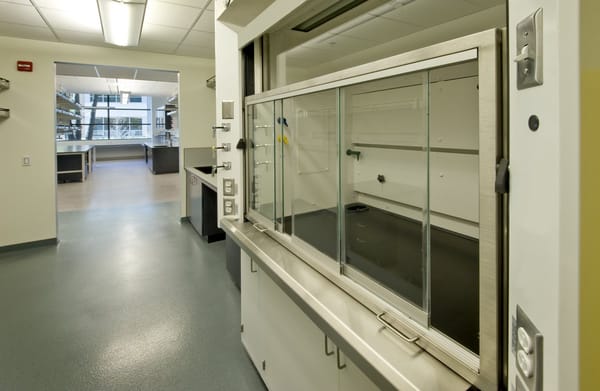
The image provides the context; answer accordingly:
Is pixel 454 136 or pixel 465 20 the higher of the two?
pixel 465 20

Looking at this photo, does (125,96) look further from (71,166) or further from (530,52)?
(530,52)

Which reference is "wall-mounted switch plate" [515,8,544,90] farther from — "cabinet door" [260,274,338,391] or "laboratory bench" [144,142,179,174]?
"laboratory bench" [144,142,179,174]

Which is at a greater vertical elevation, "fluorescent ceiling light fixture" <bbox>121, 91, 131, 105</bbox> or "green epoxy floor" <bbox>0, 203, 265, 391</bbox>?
"fluorescent ceiling light fixture" <bbox>121, 91, 131, 105</bbox>

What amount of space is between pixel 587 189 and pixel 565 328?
0.55 ft

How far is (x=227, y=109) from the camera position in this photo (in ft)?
7.39

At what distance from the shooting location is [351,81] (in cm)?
120

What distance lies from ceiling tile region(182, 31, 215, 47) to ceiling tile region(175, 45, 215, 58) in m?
0.17

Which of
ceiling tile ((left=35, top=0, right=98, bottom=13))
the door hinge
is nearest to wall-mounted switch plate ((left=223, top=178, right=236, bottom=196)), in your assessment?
the door hinge

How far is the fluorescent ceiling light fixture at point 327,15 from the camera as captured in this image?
1.97m

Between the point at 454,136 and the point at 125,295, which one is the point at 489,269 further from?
the point at 125,295

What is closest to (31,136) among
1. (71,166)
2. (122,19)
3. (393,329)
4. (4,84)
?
(4,84)

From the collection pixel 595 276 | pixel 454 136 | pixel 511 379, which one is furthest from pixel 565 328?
pixel 454 136

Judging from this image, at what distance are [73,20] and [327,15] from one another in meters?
2.93

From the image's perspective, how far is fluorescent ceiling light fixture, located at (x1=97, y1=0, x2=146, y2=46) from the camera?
2791mm
